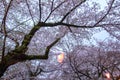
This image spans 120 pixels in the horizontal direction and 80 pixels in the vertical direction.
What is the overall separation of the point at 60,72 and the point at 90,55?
11.7ft

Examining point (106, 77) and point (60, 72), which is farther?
point (60, 72)

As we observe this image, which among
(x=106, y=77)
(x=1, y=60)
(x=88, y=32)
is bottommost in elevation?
(x=106, y=77)

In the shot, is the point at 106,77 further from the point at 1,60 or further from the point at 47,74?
the point at 1,60

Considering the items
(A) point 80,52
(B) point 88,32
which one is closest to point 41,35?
(B) point 88,32

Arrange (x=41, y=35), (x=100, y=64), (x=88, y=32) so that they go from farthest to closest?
(x=100, y=64) < (x=41, y=35) < (x=88, y=32)

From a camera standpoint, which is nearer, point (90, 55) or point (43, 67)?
point (90, 55)

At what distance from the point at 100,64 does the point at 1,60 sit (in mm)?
13761

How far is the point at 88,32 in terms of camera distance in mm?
12219

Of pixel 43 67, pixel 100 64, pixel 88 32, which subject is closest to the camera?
pixel 88 32

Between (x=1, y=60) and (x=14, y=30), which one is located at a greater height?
(x=14, y=30)

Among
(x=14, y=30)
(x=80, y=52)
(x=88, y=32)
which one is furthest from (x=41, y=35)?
(x=14, y=30)

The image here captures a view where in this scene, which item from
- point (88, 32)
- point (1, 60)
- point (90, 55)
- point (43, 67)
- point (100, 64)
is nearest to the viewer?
point (1, 60)

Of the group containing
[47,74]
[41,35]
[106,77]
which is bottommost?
[47,74]

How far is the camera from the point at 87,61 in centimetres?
2225
